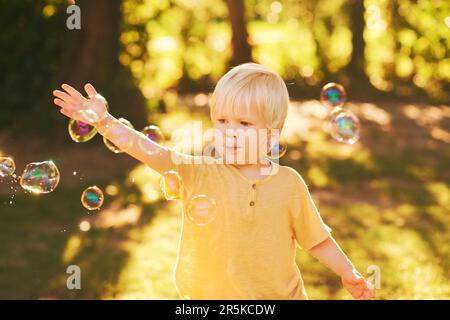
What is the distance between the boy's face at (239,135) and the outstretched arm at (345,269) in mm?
520

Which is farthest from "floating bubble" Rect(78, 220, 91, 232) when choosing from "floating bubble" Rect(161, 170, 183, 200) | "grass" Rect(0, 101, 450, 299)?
"floating bubble" Rect(161, 170, 183, 200)

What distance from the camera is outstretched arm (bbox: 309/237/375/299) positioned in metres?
3.06

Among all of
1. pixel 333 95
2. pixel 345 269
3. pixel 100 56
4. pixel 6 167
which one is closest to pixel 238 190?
pixel 345 269

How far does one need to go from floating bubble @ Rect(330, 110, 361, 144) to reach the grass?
1173 millimetres

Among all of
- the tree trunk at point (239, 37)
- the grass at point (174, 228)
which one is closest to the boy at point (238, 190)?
the grass at point (174, 228)

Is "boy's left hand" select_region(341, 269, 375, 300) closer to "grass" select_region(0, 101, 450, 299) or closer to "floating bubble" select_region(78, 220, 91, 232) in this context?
"grass" select_region(0, 101, 450, 299)

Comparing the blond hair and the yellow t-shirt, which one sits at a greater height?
the blond hair

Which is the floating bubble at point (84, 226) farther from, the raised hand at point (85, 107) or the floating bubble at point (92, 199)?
the raised hand at point (85, 107)

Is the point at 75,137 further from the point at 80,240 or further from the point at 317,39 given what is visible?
the point at 317,39

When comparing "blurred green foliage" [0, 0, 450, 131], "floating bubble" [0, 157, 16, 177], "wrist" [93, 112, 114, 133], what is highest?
"wrist" [93, 112, 114, 133]

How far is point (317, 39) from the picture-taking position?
16766 millimetres

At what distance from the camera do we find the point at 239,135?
9.36ft

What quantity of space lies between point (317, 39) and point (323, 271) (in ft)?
38.7

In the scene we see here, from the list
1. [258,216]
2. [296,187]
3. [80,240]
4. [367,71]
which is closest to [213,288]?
[258,216]
